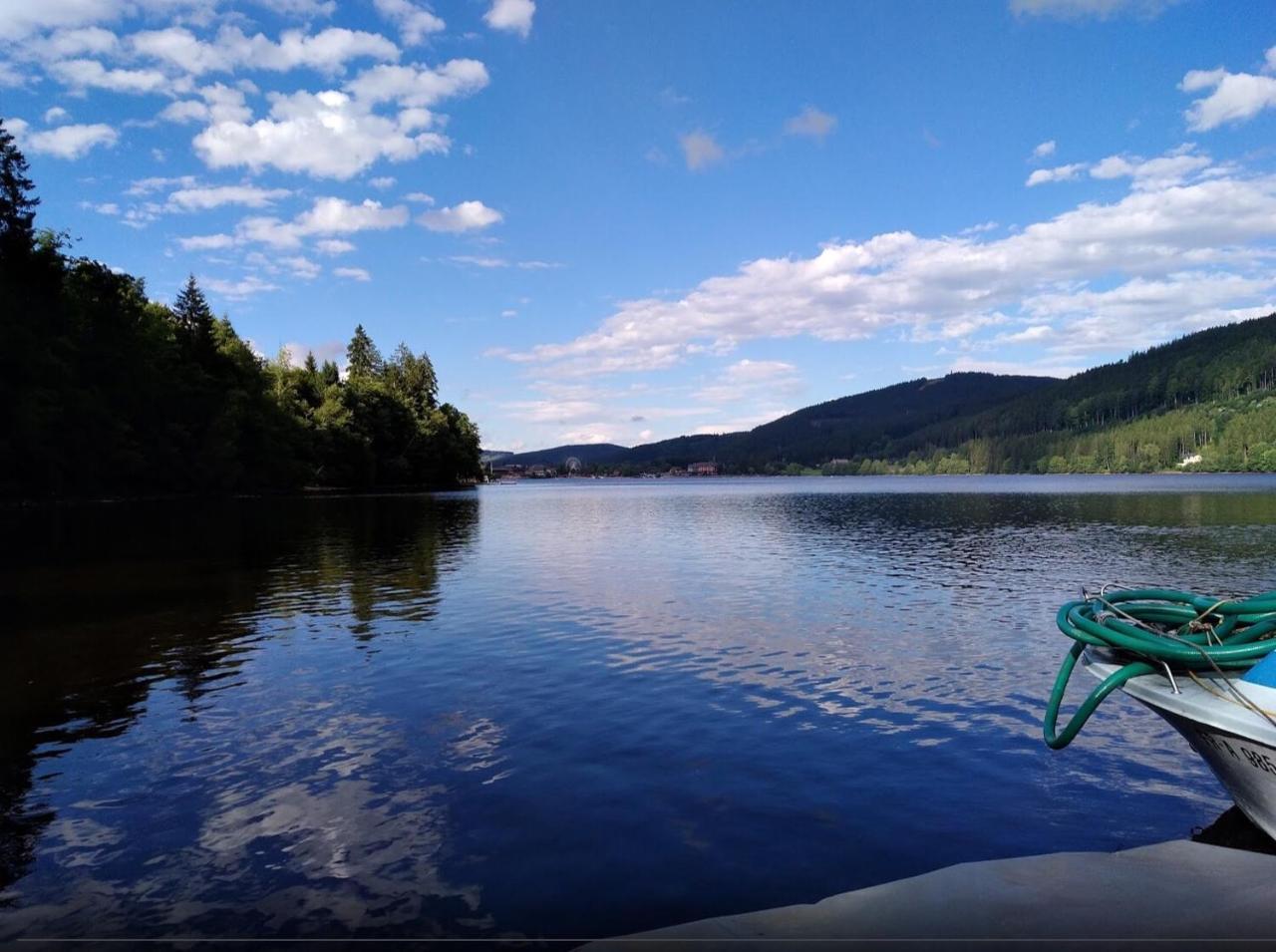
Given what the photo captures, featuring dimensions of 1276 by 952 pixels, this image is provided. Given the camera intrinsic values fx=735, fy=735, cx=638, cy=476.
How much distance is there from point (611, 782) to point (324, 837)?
4182 millimetres

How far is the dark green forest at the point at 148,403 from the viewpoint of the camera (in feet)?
259

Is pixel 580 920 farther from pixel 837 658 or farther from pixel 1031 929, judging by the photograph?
pixel 837 658

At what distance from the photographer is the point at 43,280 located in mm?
83562

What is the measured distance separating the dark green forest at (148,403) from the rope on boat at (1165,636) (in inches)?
3631

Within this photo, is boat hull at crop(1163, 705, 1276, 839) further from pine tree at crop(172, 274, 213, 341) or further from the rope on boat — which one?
pine tree at crop(172, 274, 213, 341)

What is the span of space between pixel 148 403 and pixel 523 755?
11304 centimetres

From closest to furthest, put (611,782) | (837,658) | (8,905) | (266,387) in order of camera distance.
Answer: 1. (8,905)
2. (611,782)
3. (837,658)
4. (266,387)

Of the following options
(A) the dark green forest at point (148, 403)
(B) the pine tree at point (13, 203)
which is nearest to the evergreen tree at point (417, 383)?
(A) the dark green forest at point (148, 403)

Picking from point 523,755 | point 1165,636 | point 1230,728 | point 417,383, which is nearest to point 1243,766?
point 1230,728

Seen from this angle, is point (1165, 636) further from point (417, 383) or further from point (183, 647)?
point (417, 383)

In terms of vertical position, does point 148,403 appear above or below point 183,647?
above

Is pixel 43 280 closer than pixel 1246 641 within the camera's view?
No

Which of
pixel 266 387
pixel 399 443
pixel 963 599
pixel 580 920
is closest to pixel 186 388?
pixel 266 387

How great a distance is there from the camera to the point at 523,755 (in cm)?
1288
